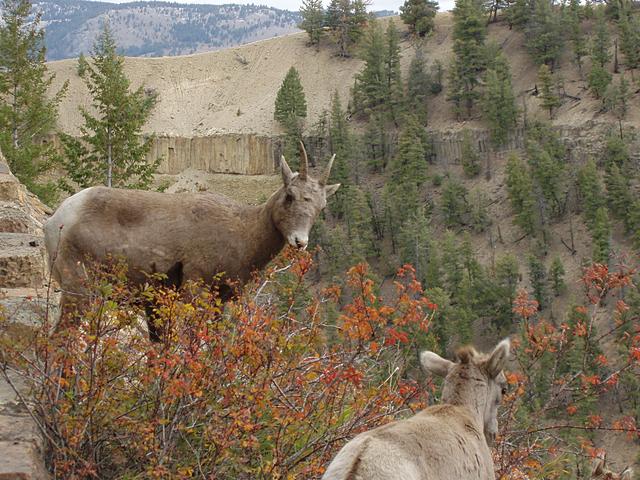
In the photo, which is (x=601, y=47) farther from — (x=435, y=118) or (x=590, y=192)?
(x=590, y=192)

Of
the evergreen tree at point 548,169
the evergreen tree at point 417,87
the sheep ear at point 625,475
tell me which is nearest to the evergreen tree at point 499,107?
the evergreen tree at point 548,169

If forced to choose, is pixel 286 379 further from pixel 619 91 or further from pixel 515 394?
pixel 619 91

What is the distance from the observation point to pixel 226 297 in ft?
22.9

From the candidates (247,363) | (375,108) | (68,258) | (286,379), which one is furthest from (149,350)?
(375,108)

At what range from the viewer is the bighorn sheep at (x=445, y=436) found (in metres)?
3.82

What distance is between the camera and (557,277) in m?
58.9

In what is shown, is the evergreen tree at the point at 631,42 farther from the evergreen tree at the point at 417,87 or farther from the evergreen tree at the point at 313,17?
the evergreen tree at the point at 313,17

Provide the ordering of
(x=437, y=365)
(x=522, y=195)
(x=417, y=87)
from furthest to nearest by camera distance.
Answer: (x=417, y=87) → (x=522, y=195) → (x=437, y=365)

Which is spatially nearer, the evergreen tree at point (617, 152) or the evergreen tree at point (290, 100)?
the evergreen tree at point (617, 152)

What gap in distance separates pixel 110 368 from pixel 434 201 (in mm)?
72206

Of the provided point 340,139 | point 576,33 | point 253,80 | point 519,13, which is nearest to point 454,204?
point 340,139

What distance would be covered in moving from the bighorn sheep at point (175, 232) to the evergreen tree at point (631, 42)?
7706 centimetres

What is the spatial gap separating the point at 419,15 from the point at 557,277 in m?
51.9

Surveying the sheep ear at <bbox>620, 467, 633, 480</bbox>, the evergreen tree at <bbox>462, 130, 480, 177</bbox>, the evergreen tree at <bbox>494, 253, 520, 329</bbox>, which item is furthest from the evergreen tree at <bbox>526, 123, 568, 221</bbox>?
the sheep ear at <bbox>620, 467, 633, 480</bbox>
